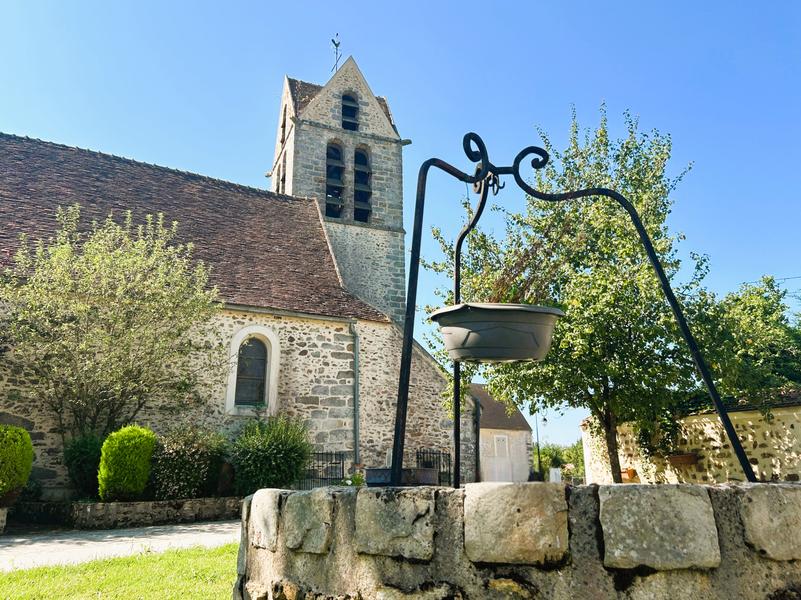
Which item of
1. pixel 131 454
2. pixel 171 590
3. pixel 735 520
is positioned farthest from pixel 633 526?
pixel 131 454

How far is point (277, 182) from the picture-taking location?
21094mm

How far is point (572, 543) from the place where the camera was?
229 centimetres

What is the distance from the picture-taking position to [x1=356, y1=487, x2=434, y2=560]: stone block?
8.14 feet

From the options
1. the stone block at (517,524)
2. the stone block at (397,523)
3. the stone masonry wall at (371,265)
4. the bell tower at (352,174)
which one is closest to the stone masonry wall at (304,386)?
the stone masonry wall at (371,265)

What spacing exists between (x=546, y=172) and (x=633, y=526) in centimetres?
1336

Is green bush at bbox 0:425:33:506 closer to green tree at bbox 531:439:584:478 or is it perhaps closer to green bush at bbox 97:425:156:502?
green bush at bbox 97:425:156:502

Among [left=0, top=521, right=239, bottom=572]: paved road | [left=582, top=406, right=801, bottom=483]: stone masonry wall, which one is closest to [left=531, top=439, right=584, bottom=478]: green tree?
[left=582, top=406, right=801, bottom=483]: stone masonry wall

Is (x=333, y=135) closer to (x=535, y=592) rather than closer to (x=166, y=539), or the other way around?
(x=166, y=539)

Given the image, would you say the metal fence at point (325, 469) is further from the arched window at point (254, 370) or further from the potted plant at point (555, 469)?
the potted plant at point (555, 469)

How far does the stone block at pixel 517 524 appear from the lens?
2291mm

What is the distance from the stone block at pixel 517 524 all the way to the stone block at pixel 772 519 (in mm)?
767

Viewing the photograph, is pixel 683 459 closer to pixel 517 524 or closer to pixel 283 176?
pixel 517 524

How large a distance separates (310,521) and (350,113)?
64.5 feet

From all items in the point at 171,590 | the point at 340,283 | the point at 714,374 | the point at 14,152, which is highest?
the point at 14,152
